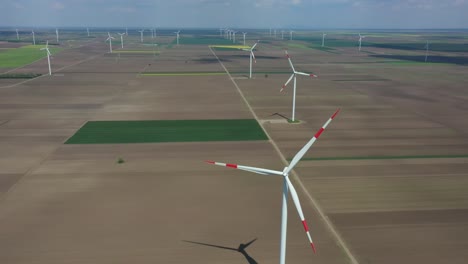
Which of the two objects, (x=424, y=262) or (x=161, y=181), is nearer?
(x=424, y=262)

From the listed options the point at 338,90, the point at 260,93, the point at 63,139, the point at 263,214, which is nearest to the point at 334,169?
the point at 263,214

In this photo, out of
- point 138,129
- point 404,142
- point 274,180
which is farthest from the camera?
point 138,129

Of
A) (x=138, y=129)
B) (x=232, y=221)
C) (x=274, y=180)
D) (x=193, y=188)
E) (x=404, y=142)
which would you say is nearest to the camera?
(x=232, y=221)

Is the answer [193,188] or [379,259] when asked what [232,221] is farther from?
[379,259]

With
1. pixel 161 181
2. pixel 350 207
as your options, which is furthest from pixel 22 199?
pixel 350 207

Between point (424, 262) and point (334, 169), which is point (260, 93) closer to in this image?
point (334, 169)

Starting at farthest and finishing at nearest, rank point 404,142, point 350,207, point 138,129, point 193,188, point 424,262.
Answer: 1. point 138,129
2. point 404,142
3. point 193,188
4. point 350,207
5. point 424,262
